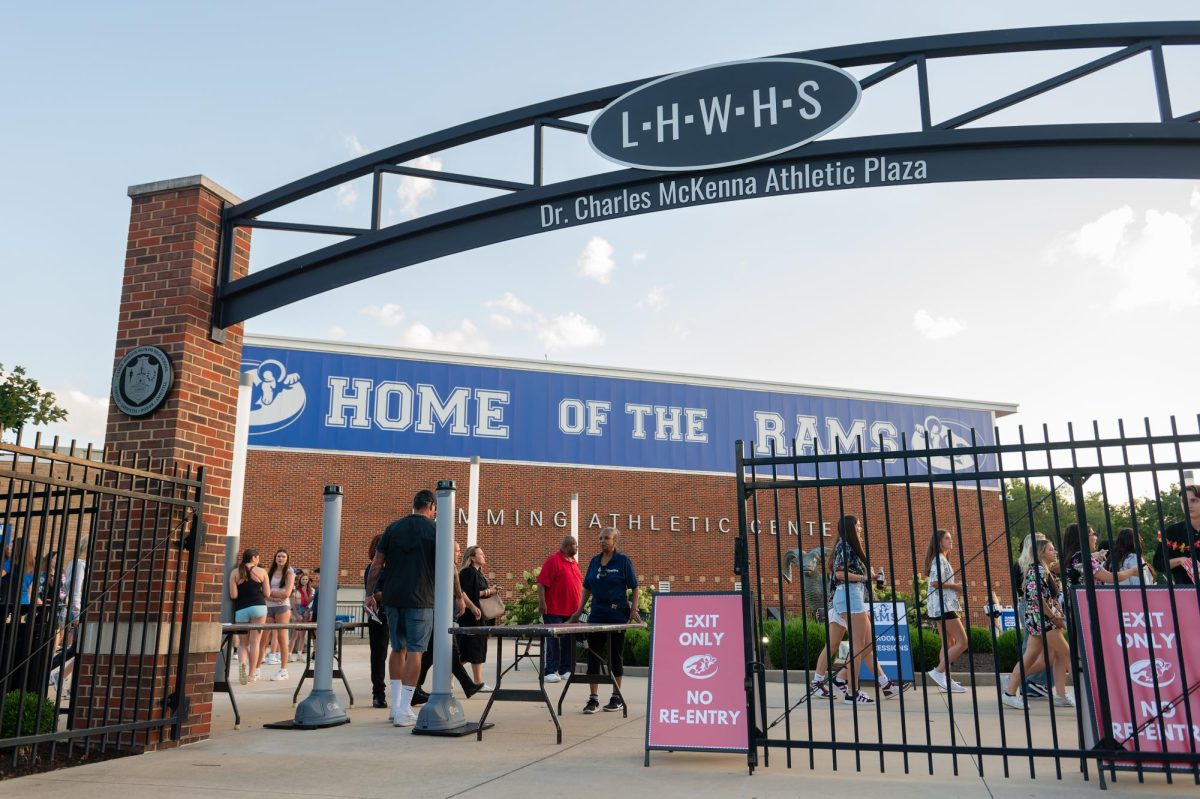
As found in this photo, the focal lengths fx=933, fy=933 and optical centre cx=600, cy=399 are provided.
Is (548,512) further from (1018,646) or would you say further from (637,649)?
(1018,646)

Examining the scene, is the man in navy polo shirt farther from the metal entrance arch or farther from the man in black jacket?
the metal entrance arch

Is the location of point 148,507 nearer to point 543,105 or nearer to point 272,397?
point 543,105

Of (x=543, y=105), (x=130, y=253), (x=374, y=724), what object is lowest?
(x=374, y=724)

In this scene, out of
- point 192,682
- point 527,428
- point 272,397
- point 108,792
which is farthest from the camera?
point 527,428

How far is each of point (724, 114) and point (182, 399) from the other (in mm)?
4545

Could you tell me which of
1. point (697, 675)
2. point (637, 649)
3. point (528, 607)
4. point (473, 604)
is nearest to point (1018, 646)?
point (697, 675)

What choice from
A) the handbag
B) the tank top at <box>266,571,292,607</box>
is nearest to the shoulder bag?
the handbag

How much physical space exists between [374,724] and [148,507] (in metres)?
2.54

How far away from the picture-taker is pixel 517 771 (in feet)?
18.3

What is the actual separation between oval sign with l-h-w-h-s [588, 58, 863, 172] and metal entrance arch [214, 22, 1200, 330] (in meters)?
0.12

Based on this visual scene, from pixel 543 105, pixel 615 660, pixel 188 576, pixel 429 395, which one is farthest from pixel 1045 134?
pixel 429 395

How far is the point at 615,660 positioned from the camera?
8930 mm

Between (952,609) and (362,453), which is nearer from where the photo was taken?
(952,609)

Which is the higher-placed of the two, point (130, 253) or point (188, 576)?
point (130, 253)
